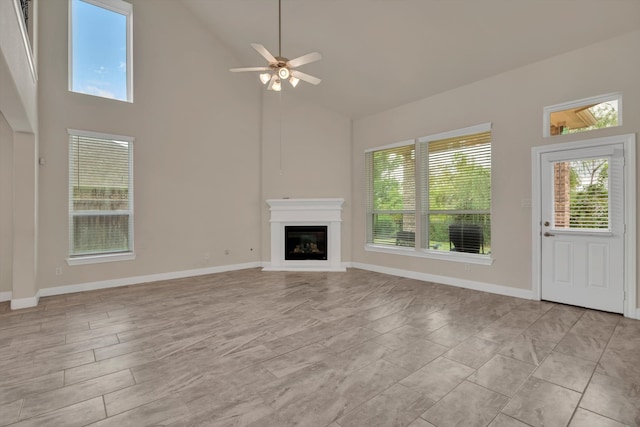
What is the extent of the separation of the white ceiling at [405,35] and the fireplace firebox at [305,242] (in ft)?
8.83

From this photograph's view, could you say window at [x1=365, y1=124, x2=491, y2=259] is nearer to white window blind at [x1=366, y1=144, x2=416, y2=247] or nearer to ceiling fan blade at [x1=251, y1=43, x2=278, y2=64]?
white window blind at [x1=366, y1=144, x2=416, y2=247]

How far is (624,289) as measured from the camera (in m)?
3.63

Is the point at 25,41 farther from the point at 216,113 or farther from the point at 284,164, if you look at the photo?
the point at 284,164

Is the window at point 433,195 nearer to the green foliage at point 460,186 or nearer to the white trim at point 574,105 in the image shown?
the green foliage at point 460,186

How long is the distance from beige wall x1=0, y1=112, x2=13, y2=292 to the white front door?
7.41m

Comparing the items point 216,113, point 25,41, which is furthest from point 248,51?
point 25,41

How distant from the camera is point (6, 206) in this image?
4.33m

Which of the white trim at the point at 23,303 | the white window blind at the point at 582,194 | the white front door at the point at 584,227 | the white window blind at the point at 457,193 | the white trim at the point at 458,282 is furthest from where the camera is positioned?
the white window blind at the point at 457,193

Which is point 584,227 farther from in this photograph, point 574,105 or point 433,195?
point 433,195

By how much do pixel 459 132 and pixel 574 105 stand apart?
4.80 feet

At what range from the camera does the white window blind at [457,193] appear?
4.86m

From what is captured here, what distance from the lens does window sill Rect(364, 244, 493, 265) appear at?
15.8 ft

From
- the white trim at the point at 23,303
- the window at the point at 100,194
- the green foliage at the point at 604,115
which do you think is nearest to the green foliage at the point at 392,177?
the green foliage at the point at 604,115

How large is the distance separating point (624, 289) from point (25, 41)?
709 cm
